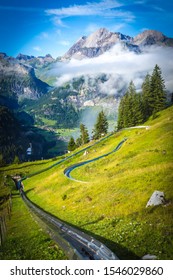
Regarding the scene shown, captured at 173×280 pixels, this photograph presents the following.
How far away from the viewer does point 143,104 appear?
87938 millimetres

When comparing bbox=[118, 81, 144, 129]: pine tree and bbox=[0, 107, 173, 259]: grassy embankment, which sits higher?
bbox=[118, 81, 144, 129]: pine tree

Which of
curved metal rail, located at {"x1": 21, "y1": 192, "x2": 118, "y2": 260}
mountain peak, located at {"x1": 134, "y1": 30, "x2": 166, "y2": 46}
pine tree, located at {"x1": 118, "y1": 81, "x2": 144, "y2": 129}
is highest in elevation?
pine tree, located at {"x1": 118, "y1": 81, "x2": 144, "y2": 129}

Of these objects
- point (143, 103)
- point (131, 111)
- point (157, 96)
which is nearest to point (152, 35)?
point (157, 96)

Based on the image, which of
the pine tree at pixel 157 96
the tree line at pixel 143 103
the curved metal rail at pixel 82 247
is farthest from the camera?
the tree line at pixel 143 103

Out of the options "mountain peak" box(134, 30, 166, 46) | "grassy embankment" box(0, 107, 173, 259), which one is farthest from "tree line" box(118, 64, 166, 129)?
"mountain peak" box(134, 30, 166, 46)

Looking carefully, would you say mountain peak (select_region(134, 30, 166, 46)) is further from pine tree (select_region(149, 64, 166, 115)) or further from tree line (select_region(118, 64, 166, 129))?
pine tree (select_region(149, 64, 166, 115))

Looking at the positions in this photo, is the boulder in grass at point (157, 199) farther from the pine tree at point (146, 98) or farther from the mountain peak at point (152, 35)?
the pine tree at point (146, 98)

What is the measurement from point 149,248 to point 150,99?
73.7 meters

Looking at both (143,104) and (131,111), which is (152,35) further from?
(131,111)

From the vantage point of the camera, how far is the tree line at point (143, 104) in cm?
8005

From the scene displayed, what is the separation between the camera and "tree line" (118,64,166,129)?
80.1 metres

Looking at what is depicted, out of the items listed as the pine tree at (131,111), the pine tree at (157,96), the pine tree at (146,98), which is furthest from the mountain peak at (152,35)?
the pine tree at (131,111)
